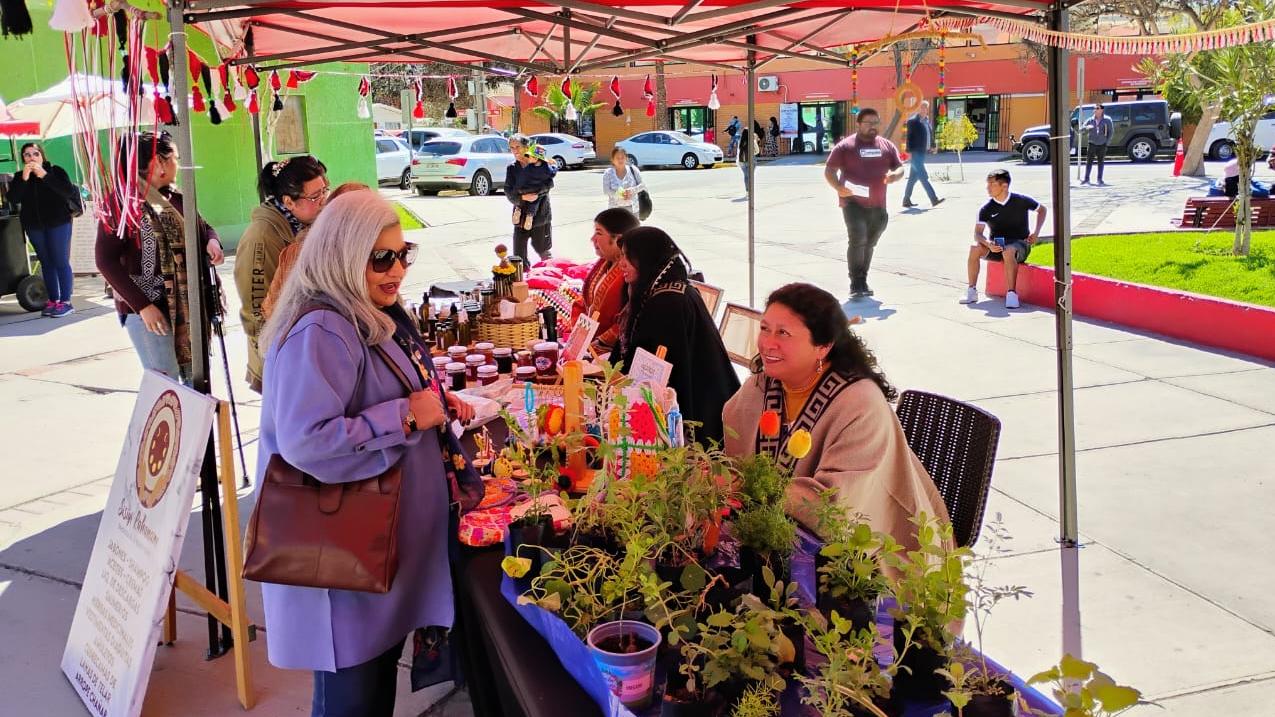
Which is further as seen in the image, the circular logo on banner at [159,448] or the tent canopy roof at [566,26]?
the tent canopy roof at [566,26]

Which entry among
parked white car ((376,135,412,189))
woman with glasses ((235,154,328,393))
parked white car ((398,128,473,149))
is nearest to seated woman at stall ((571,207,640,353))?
woman with glasses ((235,154,328,393))

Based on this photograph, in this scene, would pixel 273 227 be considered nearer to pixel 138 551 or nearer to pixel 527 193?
pixel 138 551

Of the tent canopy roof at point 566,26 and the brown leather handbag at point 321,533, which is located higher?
the tent canopy roof at point 566,26

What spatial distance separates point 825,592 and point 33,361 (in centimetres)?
875

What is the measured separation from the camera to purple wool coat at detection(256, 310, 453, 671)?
96.8 inches

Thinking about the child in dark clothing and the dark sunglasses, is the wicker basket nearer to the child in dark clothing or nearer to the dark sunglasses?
the dark sunglasses

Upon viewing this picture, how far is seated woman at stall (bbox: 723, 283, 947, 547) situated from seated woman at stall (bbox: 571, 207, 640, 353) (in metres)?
1.68

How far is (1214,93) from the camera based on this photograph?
10.9 meters

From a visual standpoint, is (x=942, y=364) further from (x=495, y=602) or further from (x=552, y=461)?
(x=495, y=602)

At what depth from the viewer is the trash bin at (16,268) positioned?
420 inches

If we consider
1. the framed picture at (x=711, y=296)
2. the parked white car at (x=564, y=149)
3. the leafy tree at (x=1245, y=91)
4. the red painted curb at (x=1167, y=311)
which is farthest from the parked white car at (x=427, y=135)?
the framed picture at (x=711, y=296)

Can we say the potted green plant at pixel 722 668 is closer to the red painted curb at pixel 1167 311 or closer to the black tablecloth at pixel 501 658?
the black tablecloth at pixel 501 658

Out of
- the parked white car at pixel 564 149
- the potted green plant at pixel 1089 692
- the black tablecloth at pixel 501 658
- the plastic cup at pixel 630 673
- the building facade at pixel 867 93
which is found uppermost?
the building facade at pixel 867 93

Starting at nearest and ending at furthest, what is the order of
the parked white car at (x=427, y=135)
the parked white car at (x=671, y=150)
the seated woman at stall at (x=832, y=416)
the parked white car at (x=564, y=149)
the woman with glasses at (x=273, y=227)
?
1. the seated woman at stall at (x=832, y=416)
2. the woman with glasses at (x=273, y=227)
3. the parked white car at (x=427, y=135)
4. the parked white car at (x=671, y=150)
5. the parked white car at (x=564, y=149)
